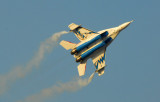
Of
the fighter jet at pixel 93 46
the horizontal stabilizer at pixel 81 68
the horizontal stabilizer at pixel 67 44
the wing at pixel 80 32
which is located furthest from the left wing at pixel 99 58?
the horizontal stabilizer at pixel 67 44

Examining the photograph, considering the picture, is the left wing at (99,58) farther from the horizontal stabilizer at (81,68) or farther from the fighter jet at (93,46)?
the horizontal stabilizer at (81,68)

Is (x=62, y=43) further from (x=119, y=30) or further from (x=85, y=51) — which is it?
(x=119, y=30)

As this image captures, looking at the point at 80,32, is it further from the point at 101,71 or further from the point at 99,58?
the point at 101,71

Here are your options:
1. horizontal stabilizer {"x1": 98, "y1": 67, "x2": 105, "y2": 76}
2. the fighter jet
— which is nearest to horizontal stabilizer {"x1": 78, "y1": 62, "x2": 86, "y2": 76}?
the fighter jet

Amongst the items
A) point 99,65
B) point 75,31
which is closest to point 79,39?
point 75,31

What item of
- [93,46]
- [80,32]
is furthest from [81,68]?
[80,32]

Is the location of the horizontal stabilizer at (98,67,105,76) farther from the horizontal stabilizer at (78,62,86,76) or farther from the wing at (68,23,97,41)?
the wing at (68,23,97,41)

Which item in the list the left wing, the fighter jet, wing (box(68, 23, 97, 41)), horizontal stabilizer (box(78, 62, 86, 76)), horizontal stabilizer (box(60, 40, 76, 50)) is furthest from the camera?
wing (box(68, 23, 97, 41))

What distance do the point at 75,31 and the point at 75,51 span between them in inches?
227

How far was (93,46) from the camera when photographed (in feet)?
202

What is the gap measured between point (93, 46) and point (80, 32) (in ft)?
16.3

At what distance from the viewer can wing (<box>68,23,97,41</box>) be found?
210 ft

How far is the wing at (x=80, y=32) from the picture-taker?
2522 inches

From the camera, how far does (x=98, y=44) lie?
61500mm
